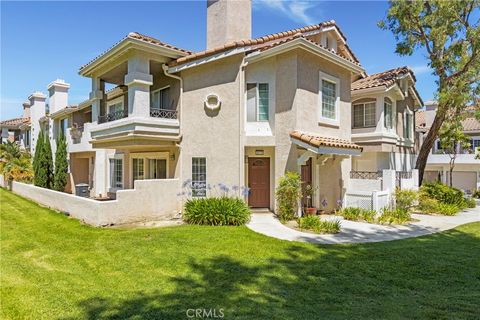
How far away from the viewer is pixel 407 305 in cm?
610

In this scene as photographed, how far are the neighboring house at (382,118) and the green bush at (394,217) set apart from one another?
271 inches

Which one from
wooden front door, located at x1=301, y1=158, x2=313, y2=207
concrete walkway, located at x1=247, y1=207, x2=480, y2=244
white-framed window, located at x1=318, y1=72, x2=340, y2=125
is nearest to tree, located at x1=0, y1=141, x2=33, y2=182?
concrete walkway, located at x1=247, y1=207, x2=480, y2=244

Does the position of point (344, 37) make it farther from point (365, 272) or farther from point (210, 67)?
point (365, 272)

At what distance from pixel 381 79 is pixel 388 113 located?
2542mm

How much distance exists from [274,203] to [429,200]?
9.58 m

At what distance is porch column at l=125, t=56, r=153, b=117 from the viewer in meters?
14.8

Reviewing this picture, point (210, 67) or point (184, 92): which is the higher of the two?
point (210, 67)

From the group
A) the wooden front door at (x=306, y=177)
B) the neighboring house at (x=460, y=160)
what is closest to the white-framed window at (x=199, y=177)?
the wooden front door at (x=306, y=177)

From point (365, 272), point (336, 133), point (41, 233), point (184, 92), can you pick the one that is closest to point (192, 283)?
point (365, 272)

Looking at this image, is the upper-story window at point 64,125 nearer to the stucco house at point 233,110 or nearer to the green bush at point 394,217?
the stucco house at point 233,110

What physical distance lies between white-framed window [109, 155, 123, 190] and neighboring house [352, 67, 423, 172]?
59.0 ft

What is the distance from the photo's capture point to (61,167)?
77.8 feet

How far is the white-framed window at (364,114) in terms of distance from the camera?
→ 21.3 meters

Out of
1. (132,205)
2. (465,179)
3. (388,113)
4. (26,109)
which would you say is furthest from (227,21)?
(26,109)
